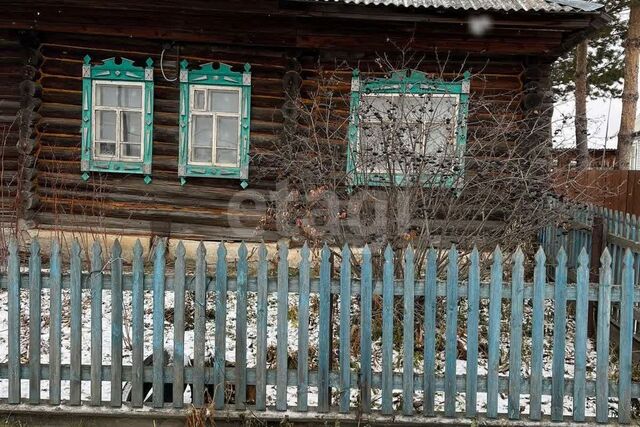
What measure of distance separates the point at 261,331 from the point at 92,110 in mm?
5690

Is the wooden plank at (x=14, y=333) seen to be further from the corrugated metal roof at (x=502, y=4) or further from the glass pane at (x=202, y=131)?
the corrugated metal roof at (x=502, y=4)

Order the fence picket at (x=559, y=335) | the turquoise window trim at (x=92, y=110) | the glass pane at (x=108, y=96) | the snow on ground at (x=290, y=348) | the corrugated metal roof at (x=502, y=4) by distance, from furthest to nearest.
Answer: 1. the glass pane at (x=108, y=96)
2. the turquoise window trim at (x=92, y=110)
3. the corrugated metal roof at (x=502, y=4)
4. the snow on ground at (x=290, y=348)
5. the fence picket at (x=559, y=335)

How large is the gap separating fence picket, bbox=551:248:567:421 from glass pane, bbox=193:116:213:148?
571cm

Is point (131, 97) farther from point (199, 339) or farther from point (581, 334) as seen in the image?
point (581, 334)

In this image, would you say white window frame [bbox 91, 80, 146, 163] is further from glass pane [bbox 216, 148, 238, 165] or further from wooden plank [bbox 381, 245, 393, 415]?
wooden plank [bbox 381, 245, 393, 415]

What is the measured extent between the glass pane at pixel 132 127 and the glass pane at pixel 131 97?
0.14 metres

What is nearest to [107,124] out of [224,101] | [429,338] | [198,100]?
[198,100]

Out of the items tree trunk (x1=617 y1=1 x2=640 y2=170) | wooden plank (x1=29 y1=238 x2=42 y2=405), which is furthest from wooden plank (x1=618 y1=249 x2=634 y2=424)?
tree trunk (x1=617 y1=1 x2=640 y2=170)

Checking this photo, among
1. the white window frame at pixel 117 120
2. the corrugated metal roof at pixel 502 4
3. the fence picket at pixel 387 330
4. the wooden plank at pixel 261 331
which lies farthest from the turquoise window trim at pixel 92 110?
the fence picket at pixel 387 330

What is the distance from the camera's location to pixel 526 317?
21.1 feet

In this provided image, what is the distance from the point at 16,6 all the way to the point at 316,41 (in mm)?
3874

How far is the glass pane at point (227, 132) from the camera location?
8.34 m

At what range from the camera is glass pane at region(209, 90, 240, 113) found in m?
8.30

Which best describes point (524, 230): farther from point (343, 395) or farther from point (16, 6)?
point (16, 6)
